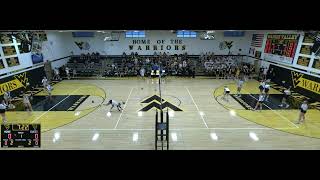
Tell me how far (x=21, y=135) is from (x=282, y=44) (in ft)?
71.8

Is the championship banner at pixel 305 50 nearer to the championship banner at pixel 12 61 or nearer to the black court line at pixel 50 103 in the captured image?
the black court line at pixel 50 103

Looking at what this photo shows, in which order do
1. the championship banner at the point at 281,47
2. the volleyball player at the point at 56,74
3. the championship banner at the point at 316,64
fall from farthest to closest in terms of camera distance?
the volleyball player at the point at 56,74, the championship banner at the point at 281,47, the championship banner at the point at 316,64

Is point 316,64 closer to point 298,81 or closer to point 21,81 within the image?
point 298,81

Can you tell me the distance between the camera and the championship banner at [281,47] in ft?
68.4

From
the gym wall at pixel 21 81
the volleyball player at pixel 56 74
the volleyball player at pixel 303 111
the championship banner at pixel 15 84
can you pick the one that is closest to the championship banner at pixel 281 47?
the volleyball player at pixel 303 111

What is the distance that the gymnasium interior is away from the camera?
10.9m

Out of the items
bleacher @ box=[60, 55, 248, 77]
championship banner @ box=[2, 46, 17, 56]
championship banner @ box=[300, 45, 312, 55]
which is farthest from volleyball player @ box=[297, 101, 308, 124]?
championship banner @ box=[2, 46, 17, 56]

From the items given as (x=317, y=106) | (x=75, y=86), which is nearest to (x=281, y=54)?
(x=317, y=106)

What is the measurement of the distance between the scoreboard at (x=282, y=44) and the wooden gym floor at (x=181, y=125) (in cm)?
783

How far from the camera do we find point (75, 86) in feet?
72.7

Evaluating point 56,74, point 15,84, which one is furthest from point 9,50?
point 56,74

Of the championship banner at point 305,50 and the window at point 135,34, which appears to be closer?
the championship banner at point 305,50

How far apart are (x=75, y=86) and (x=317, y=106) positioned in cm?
1877
